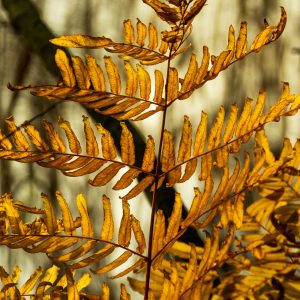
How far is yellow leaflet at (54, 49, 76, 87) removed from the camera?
0.67m

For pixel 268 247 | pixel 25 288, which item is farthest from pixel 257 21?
pixel 25 288

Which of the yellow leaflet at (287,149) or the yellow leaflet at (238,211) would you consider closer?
the yellow leaflet at (238,211)

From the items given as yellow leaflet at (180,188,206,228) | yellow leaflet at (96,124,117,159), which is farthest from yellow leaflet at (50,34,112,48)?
yellow leaflet at (180,188,206,228)

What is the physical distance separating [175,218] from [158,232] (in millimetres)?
32

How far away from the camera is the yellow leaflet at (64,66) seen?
0.67 metres

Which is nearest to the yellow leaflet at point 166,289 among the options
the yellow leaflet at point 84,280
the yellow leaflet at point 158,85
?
the yellow leaflet at point 84,280

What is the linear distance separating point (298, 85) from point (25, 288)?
67 centimetres

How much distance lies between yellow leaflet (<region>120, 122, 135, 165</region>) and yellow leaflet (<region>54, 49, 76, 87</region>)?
0.26 ft

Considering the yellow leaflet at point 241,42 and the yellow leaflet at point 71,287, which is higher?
the yellow leaflet at point 241,42

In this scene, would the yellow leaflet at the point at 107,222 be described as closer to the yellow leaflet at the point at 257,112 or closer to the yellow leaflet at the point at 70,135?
the yellow leaflet at the point at 70,135

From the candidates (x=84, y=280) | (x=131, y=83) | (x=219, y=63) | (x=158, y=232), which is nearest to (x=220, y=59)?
(x=219, y=63)

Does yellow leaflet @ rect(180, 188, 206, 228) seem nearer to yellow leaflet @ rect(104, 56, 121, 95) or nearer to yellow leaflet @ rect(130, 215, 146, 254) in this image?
yellow leaflet @ rect(130, 215, 146, 254)

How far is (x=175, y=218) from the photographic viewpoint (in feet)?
2.41

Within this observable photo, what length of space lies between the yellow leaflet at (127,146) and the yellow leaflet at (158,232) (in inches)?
2.7
